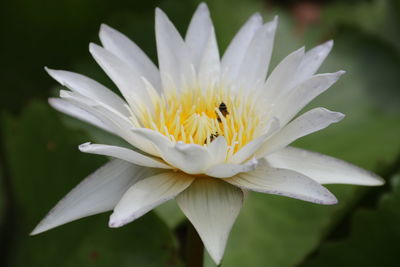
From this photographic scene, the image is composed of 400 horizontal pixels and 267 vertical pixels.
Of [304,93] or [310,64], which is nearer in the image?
[304,93]

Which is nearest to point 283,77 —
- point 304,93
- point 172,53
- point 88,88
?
point 304,93

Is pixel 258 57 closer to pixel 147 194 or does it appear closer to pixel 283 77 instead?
pixel 283 77

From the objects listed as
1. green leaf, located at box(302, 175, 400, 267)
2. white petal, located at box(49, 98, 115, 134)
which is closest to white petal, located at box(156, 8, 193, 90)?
white petal, located at box(49, 98, 115, 134)

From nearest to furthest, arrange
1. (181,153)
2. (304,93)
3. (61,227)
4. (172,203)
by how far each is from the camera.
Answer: (181,153), (304,93), (61,227), (172,203)

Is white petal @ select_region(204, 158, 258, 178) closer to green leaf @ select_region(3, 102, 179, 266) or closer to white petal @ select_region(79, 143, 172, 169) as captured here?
white petal @ select_region(79, 143, 172, 169)

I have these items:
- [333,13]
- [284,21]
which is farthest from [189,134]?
[333,13]

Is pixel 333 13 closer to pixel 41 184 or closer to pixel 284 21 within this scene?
pixel 284 21

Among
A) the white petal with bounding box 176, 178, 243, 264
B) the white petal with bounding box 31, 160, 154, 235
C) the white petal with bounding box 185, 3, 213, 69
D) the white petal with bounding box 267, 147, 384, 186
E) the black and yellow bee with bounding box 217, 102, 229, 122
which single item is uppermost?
the white petal with bounding box 185, 3, 213, 69

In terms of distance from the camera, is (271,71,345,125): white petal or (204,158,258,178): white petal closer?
(204,158,258,178): white petal
